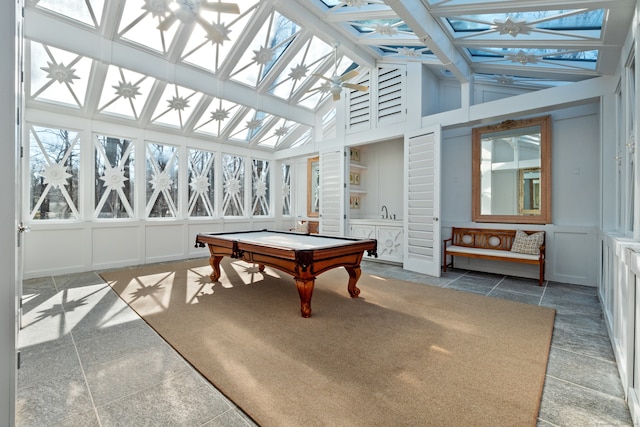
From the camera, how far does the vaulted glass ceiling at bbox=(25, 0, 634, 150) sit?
321cm

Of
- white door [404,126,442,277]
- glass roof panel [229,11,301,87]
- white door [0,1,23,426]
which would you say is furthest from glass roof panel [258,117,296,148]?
white door [0,1,23,426]

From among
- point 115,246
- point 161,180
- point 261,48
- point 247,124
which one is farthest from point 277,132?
point 115,246

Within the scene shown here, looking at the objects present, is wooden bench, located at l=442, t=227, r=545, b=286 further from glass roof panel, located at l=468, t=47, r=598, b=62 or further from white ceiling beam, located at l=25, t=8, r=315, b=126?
white ceiling beam, located at l=25, t=8, r=315, b=126

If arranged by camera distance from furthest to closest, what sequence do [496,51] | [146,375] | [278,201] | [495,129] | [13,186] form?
[278,201] → [495,129] → [496,51] → [146,375] → [13,186]

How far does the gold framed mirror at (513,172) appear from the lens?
483 centimetres

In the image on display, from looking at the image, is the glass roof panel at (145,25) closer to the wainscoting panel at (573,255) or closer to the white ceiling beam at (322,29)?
the white ceiling beam at (322,29)

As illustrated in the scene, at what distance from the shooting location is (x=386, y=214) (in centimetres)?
729

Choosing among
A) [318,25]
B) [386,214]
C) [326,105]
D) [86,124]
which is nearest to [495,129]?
[386,214]

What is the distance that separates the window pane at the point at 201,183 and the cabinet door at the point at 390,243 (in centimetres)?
427

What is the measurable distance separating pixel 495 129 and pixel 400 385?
4997 mm

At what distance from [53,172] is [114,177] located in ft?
2.99

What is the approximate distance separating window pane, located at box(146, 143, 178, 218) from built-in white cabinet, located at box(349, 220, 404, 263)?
4.22m

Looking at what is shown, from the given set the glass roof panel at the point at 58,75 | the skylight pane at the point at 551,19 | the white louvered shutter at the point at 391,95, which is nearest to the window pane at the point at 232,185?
the glass roof panel at the point at 58,75

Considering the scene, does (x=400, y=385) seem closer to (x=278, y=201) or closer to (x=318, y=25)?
(x=318, y=25)
